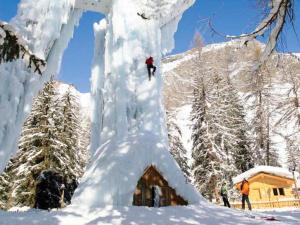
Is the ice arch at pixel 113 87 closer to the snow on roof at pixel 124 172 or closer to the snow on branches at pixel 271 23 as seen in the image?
the snow on roof at pixel 124 172

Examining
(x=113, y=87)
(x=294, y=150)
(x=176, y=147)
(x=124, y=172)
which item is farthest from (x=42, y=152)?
(x=294, y=150)

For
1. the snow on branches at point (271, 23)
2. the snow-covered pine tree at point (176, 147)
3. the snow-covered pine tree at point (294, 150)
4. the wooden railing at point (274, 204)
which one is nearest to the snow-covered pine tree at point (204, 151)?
the snow-covered pine tree at point (176, 147)

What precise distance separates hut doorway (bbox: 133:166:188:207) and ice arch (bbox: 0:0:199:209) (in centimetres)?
27

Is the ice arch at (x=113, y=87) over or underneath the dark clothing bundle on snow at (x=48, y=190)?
over

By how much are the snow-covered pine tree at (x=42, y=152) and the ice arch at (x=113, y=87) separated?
7392mm

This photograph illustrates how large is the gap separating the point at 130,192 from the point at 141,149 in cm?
207

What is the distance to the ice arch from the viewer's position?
1203 centimetres

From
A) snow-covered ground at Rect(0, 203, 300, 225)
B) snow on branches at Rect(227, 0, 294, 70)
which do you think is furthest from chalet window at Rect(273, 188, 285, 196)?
snow on branches at Rect(227, 0, 294, 70)

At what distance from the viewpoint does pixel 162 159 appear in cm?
1405

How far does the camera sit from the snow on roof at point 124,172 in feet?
40.4

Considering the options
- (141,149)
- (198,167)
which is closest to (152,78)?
(141,149)

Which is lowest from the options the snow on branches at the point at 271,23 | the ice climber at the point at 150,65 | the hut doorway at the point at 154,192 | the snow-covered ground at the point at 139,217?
the snow-covered ground at the point at 139,217

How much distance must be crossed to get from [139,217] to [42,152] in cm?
1497

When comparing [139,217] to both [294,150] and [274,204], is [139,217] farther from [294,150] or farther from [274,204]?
[294,150]
